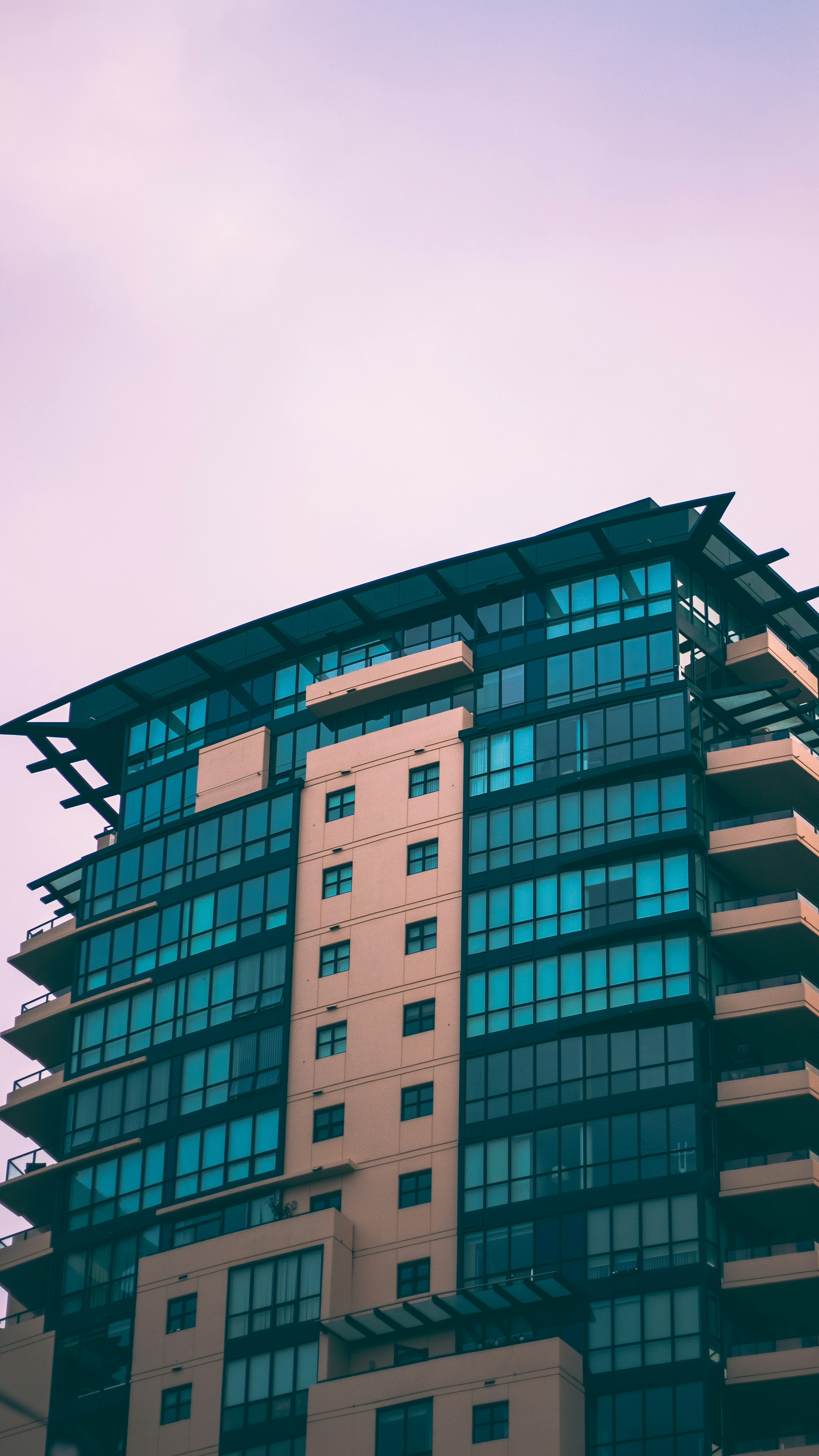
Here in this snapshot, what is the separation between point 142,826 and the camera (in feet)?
284

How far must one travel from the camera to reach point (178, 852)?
275 feet

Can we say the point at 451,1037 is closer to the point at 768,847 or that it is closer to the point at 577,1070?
the point at 577,1070

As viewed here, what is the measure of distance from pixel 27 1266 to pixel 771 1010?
31.7 meters

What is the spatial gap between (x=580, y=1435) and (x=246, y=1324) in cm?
1342

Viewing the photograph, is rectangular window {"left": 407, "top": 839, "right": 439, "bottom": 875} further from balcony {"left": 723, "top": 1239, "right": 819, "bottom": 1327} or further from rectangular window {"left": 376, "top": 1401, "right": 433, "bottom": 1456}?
rectangular window {"left": 376, "top": 1401, "right": 433, "bottom": 1456}

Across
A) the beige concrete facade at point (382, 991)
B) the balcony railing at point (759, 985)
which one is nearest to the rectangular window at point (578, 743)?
the beige concrete facade at point (382, 991)

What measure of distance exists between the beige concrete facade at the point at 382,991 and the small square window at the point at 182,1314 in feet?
18.2

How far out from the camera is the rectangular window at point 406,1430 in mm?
64688

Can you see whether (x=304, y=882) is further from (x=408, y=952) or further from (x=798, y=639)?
(x=798, y=639)

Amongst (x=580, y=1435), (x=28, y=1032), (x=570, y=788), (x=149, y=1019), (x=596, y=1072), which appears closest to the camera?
(x=580, y=1435)

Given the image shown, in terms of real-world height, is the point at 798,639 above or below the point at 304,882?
above

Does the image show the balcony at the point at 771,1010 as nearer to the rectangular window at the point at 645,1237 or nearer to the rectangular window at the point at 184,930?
the rectangular window at the point at 645,1237

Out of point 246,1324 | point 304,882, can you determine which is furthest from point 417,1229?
point 304,882

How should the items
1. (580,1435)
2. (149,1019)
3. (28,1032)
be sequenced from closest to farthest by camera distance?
(580,1435) → (149,1019) → (28,1032)
